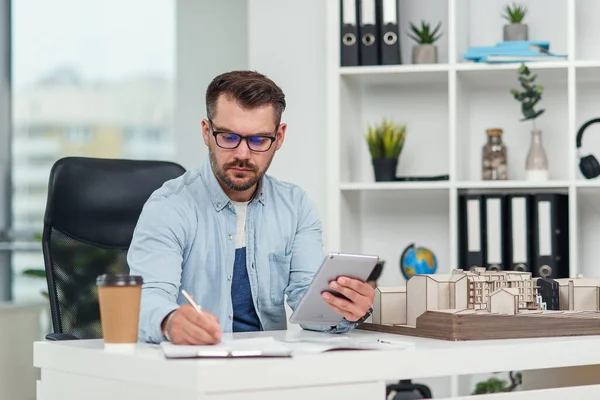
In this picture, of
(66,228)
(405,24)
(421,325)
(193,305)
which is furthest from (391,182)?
(193,305)

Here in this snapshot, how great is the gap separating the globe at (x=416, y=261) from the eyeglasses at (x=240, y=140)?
61.6 inches

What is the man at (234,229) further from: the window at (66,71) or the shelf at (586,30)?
the window at (66,71)

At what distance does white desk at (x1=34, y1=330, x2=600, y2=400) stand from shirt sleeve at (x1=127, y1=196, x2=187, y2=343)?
0.13 m

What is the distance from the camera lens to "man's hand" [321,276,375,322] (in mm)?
1795

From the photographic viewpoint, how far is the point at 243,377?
1375 mm

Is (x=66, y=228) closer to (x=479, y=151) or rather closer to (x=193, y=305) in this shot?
(x=193, y=305)

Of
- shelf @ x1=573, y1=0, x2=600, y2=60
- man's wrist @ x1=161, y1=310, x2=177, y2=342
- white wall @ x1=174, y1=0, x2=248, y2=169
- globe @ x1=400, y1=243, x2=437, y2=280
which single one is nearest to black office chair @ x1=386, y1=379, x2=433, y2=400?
globe @ x1=400, y1=243, x2=437, y2=280

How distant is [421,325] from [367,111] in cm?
196

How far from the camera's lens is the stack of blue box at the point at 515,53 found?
3.32m

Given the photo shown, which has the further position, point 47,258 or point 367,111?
point 367,111

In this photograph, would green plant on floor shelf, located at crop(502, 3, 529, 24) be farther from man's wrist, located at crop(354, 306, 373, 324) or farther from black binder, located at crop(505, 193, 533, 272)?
man's wrist, located at crop(354, 306, 373, 324)

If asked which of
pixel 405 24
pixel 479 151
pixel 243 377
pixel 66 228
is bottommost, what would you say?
pixel 243 377

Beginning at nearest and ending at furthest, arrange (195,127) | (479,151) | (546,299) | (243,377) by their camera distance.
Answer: (243,377) < (546,299) < (479,151) < (195,127)

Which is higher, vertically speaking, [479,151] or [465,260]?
[479,151]
